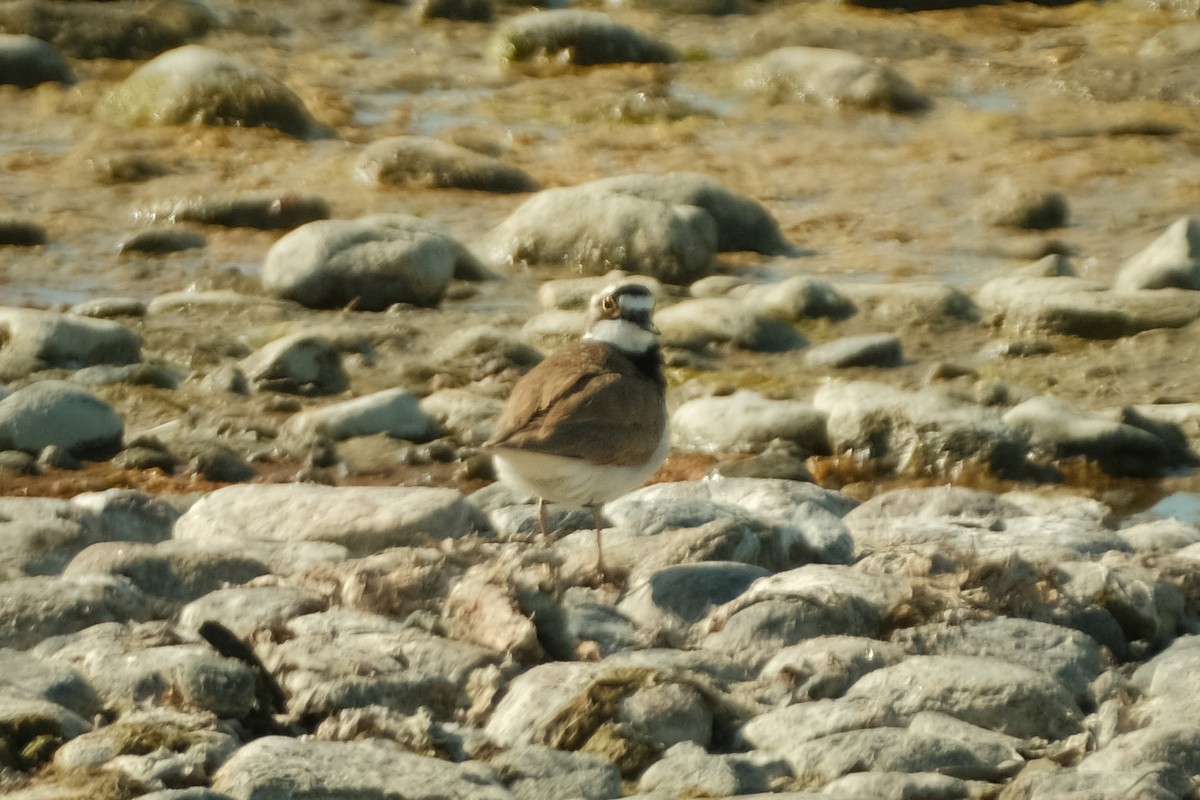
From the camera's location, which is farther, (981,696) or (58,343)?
(58,343)

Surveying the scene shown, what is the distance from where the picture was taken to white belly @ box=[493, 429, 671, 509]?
605cm

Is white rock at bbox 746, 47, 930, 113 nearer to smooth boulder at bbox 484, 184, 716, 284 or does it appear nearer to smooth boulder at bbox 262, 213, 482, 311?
smooth boulder at bbox 484, 184, 716, 284

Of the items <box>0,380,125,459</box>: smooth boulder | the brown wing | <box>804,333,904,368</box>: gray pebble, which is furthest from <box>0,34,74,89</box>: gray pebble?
the brown wing

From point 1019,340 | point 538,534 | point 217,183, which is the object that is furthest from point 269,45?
point 538,534

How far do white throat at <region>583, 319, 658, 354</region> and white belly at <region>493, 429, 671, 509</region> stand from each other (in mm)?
535

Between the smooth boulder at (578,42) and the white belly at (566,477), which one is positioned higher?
the white belly at (566,477)

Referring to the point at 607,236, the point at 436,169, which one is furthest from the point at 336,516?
the point at 436,169

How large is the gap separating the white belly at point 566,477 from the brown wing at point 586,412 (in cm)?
4

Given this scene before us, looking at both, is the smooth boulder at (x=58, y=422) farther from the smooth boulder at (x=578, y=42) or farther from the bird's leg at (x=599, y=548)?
the smooth boulder at (x=578, y=42)

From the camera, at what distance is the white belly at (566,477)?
19.8ft

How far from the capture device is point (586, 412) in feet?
20.1

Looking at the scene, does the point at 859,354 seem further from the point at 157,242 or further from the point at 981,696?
the point at 981,696

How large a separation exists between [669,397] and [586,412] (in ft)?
11.6

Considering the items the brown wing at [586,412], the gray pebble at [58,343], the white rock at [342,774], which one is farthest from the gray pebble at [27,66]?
the white rock at [342,774]
